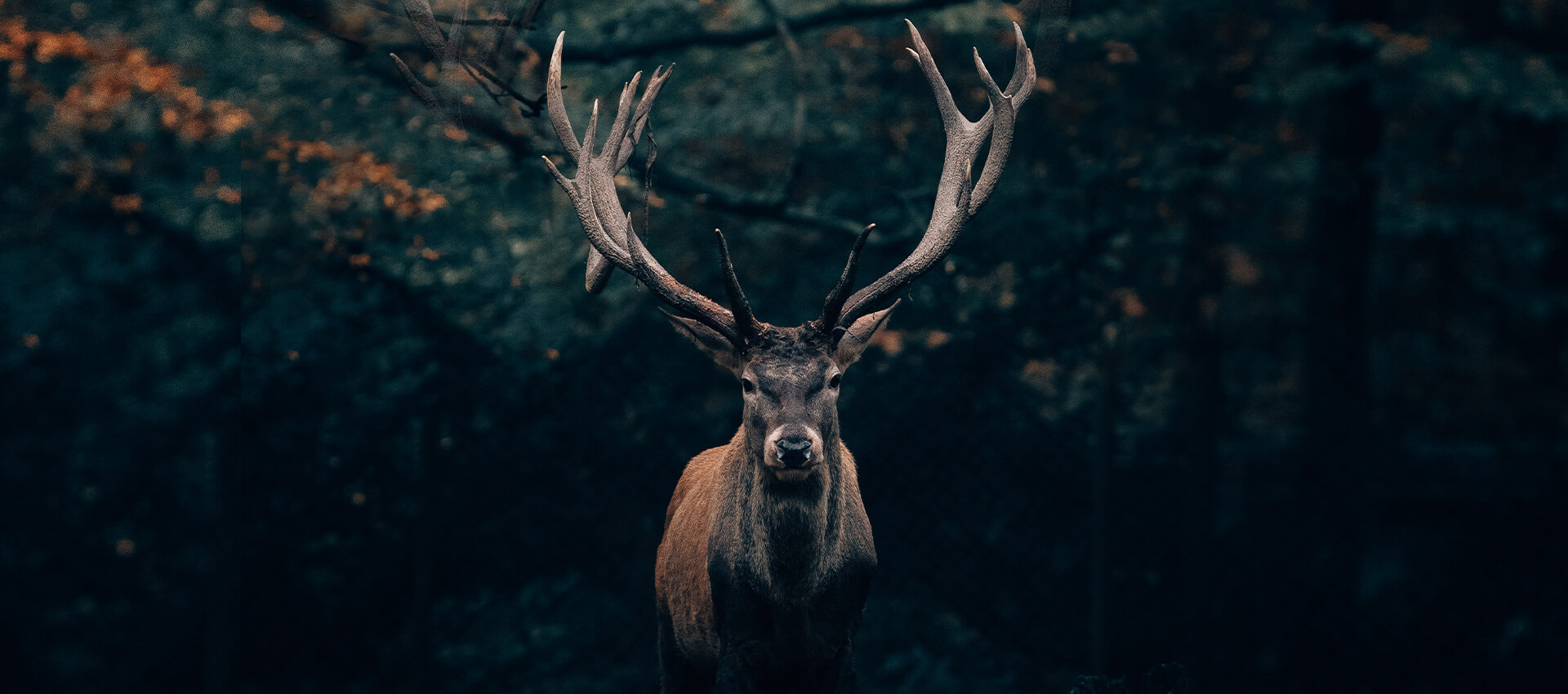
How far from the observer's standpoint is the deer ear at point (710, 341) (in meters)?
3.07

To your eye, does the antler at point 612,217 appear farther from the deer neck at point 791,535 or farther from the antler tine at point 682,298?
the deer neck at point 791,535

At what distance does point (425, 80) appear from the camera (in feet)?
17.4

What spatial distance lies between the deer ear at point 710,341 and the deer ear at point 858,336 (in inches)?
13.7

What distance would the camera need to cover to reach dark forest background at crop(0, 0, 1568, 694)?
188 inches

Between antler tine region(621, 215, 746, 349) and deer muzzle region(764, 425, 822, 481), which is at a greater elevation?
antler tine region(621, 215, 746, 349)

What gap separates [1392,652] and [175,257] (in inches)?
275

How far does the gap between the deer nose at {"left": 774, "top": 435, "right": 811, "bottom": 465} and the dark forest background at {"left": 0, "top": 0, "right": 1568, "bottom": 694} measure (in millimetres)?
2345

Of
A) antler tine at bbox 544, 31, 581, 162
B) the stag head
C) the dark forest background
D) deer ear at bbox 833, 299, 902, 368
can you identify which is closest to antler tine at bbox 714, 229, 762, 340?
the stag head

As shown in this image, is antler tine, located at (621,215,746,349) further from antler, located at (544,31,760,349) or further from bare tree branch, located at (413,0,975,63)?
bare tree branch, located at (413,0,975,63)

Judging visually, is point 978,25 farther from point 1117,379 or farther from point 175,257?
point 175,257

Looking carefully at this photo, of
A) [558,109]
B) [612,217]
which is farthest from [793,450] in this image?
[558,109]

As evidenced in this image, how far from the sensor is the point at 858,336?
312 cm

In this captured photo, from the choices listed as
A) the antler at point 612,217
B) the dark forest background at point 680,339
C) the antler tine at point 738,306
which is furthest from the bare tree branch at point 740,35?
the antler tine at point 738,306


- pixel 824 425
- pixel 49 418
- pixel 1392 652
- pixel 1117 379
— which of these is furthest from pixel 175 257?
pixel 1392 652
